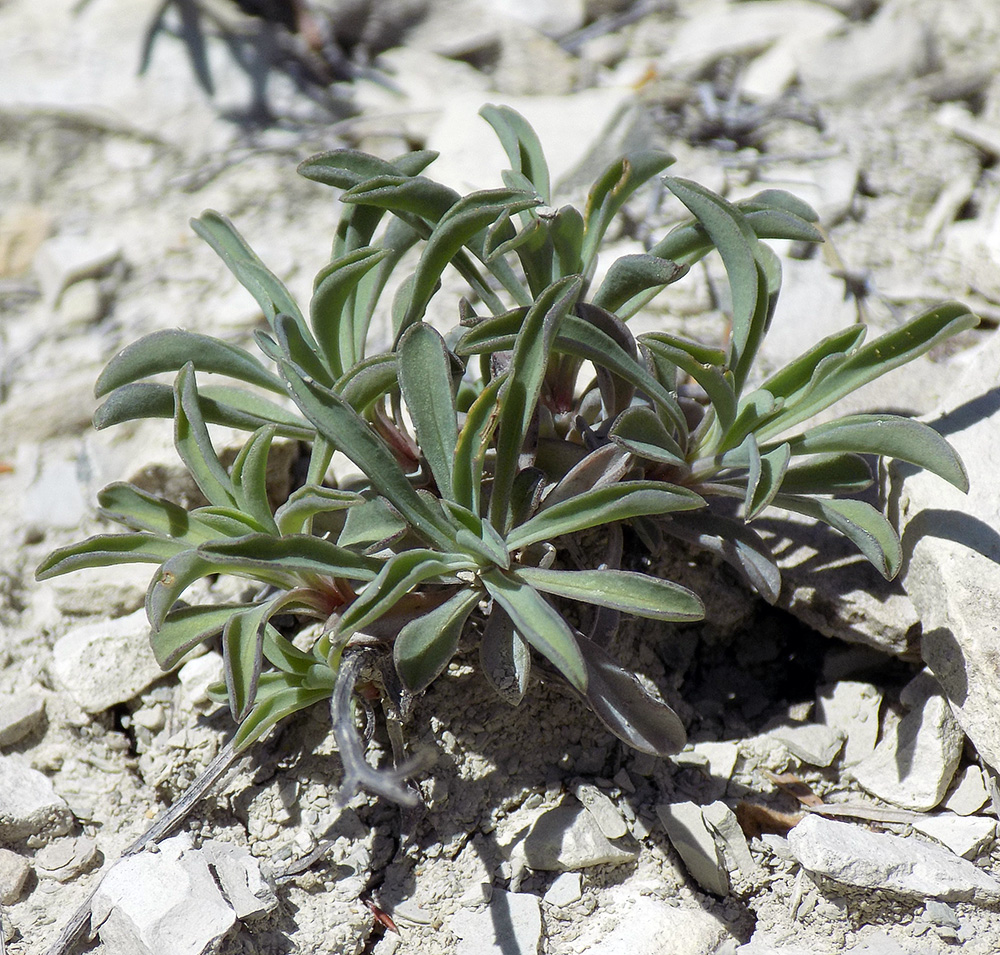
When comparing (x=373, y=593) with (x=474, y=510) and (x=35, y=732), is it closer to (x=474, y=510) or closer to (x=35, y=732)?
(x=474, y=510)

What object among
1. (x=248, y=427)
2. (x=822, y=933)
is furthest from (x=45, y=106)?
(x=822, y=933)

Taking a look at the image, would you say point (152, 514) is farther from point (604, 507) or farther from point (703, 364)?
point (703, 364)

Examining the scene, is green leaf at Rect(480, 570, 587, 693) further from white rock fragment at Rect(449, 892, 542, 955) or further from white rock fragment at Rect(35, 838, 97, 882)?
white rock fragment at Rect(35, 838, 97, 882)

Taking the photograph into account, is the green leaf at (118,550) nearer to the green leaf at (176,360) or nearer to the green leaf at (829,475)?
the green leaf at (176,360)

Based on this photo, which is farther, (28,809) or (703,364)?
(28,809)

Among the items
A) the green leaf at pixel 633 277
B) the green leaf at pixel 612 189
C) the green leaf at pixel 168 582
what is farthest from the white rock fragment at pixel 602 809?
the green leaf at pixel 612 189

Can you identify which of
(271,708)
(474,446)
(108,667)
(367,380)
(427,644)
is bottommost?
(108,667)

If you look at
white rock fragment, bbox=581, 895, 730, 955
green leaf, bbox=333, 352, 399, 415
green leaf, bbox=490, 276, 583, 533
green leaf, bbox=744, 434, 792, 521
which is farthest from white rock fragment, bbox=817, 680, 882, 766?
green leaf, bbox=333, 352, 399, 415

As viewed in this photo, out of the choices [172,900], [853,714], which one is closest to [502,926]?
[172,900]
